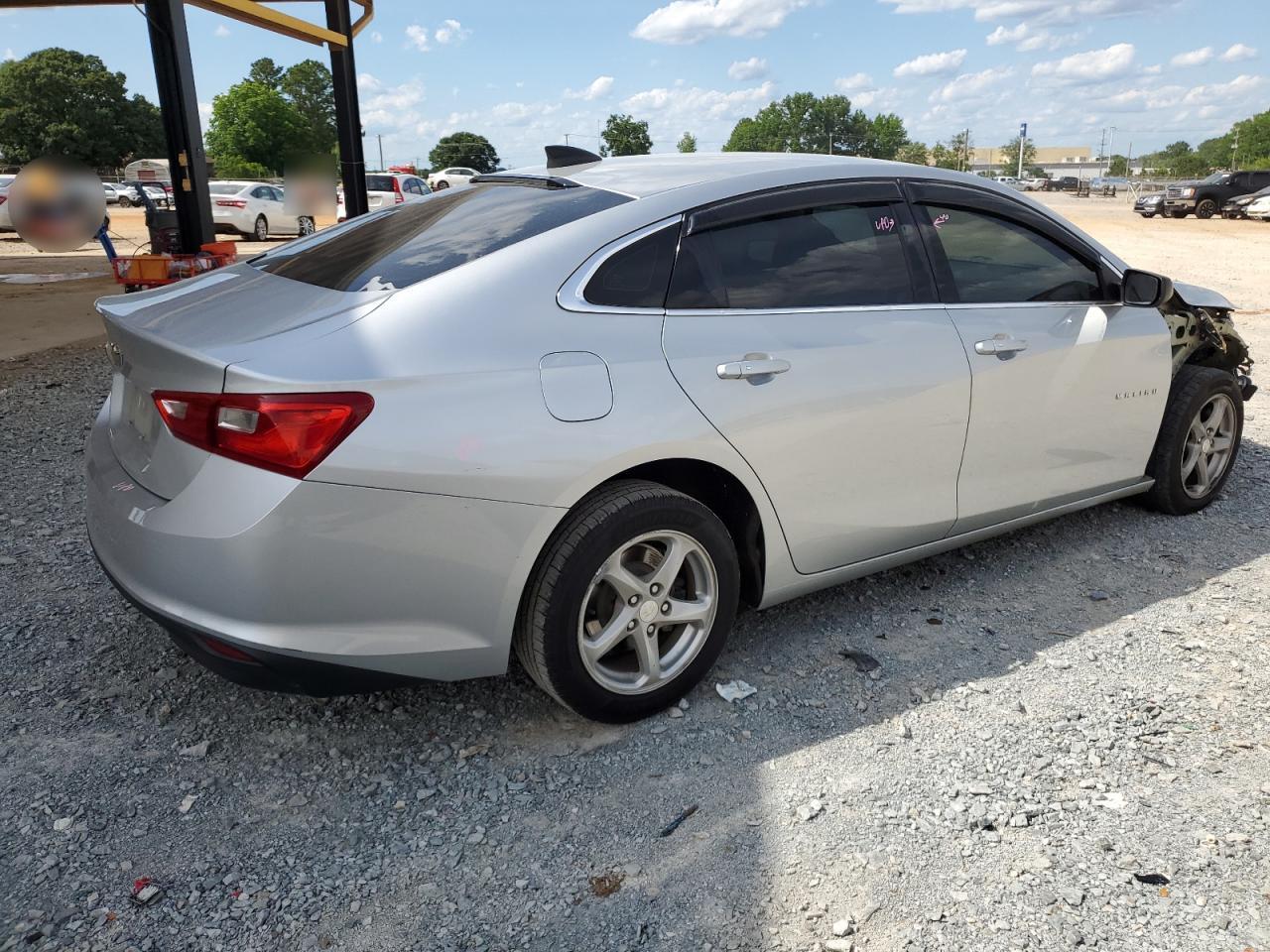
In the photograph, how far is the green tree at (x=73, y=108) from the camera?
57344 mm

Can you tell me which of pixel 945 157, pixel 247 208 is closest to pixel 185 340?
pixel 247 208

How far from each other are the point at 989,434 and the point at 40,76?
233 ft

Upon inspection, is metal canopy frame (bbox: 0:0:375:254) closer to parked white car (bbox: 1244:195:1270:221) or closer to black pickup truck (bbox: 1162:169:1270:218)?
parked white car (bbox: 1244:195:1270:221)

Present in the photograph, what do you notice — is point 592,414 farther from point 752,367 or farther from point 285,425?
point 285,425

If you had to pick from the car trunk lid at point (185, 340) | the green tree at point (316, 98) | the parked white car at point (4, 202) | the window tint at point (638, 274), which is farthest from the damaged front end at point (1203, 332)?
the parked white car at point (4, 202)

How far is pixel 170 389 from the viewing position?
2406 mm

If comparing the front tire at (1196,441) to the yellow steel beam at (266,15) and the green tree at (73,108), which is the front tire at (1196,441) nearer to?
the yellow steel beam at (266,15)

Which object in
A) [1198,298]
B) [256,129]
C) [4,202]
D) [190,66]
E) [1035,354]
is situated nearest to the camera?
[1035,354]

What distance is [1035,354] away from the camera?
3.52m

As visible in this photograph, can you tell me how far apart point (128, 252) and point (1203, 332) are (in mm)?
19061

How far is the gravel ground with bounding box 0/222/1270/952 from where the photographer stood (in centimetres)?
216

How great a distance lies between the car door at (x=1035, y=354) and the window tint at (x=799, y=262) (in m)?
0.22

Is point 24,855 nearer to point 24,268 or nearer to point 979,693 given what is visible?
point 979,693

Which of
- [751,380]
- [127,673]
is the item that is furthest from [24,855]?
[751,380]
